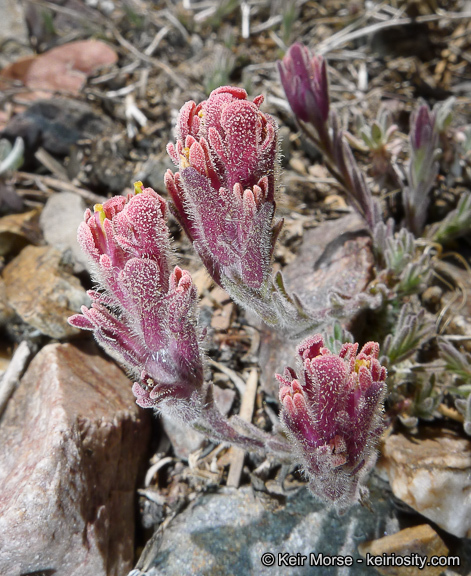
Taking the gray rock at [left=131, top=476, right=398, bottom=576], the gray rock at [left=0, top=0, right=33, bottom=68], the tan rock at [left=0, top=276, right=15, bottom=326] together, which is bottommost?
the gray rock at [left=131, top=476, right=398, bottom=576]

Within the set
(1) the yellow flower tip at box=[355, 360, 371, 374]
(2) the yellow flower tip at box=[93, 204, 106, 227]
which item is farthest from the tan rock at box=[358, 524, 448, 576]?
(2) the yellow flower tip at box=[93, 204, 106, 227]

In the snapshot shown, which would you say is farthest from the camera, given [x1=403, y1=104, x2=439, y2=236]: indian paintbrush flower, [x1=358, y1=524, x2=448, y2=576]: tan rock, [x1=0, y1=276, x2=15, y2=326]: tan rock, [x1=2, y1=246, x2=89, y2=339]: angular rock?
[x1=403, y1=104, x2=439, y2=236]: indian paintbrush flower

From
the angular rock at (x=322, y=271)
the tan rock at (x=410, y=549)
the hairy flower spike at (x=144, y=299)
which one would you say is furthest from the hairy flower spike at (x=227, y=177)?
the tan rock at (x=410, y=549)

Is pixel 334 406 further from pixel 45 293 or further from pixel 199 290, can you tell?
pixel 45 293

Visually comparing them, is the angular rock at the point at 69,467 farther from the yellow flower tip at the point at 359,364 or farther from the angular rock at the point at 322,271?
the yellow flower tip at the point at 359,364

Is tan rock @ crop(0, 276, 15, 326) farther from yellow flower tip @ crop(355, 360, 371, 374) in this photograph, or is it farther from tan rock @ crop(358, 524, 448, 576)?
tan rock @ crop(358, 524, 448, 576)
